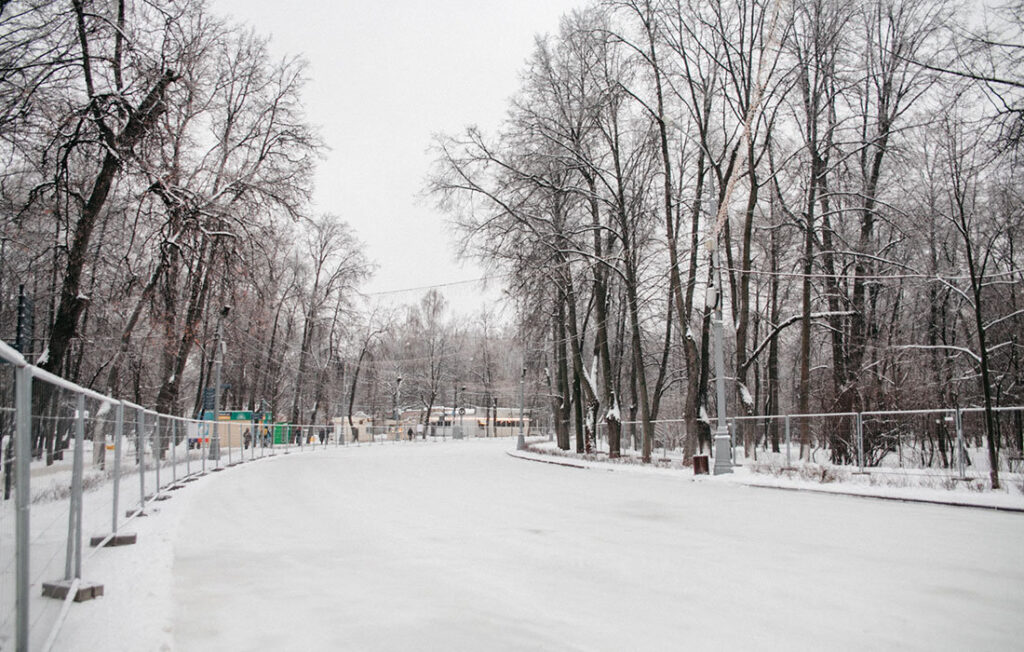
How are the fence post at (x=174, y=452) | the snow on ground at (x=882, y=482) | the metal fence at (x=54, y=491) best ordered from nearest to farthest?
the metal fence at (x=54, y=491), the snow on ground at (x=882, y=482), the fence post at (x=174, y=452)

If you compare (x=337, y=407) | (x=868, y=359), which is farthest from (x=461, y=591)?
(x=337, y=407)

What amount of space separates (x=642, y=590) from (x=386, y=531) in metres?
4.05

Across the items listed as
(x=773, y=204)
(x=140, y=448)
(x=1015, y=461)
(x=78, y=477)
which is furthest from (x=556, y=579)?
(x=773, y=204)

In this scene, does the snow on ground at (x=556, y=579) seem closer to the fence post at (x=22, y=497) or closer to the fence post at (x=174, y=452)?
the fence post at (x=22, y=497)

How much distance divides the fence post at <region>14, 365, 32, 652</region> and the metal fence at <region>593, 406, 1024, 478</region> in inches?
614

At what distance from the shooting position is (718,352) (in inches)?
812

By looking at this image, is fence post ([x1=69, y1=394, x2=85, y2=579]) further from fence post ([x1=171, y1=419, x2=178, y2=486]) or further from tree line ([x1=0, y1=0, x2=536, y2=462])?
fence post ([x1=171, y1=419, x2=178, y2=486])

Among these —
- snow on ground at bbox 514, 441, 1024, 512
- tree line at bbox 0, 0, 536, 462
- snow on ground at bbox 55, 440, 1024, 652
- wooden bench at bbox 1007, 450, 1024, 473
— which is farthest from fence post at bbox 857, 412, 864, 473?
tree line at bbox 0, 0, 536, 462

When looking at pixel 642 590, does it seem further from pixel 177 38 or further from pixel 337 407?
pixel 337 407

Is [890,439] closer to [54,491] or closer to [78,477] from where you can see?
[78,477]

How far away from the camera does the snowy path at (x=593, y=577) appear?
4.69 metres

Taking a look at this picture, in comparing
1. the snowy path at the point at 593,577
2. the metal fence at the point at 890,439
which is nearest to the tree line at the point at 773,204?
the metal fence at the point at 890,439

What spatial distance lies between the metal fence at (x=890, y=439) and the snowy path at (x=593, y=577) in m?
4.47

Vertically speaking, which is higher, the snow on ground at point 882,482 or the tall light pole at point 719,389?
the tall light pole at point 719,389
